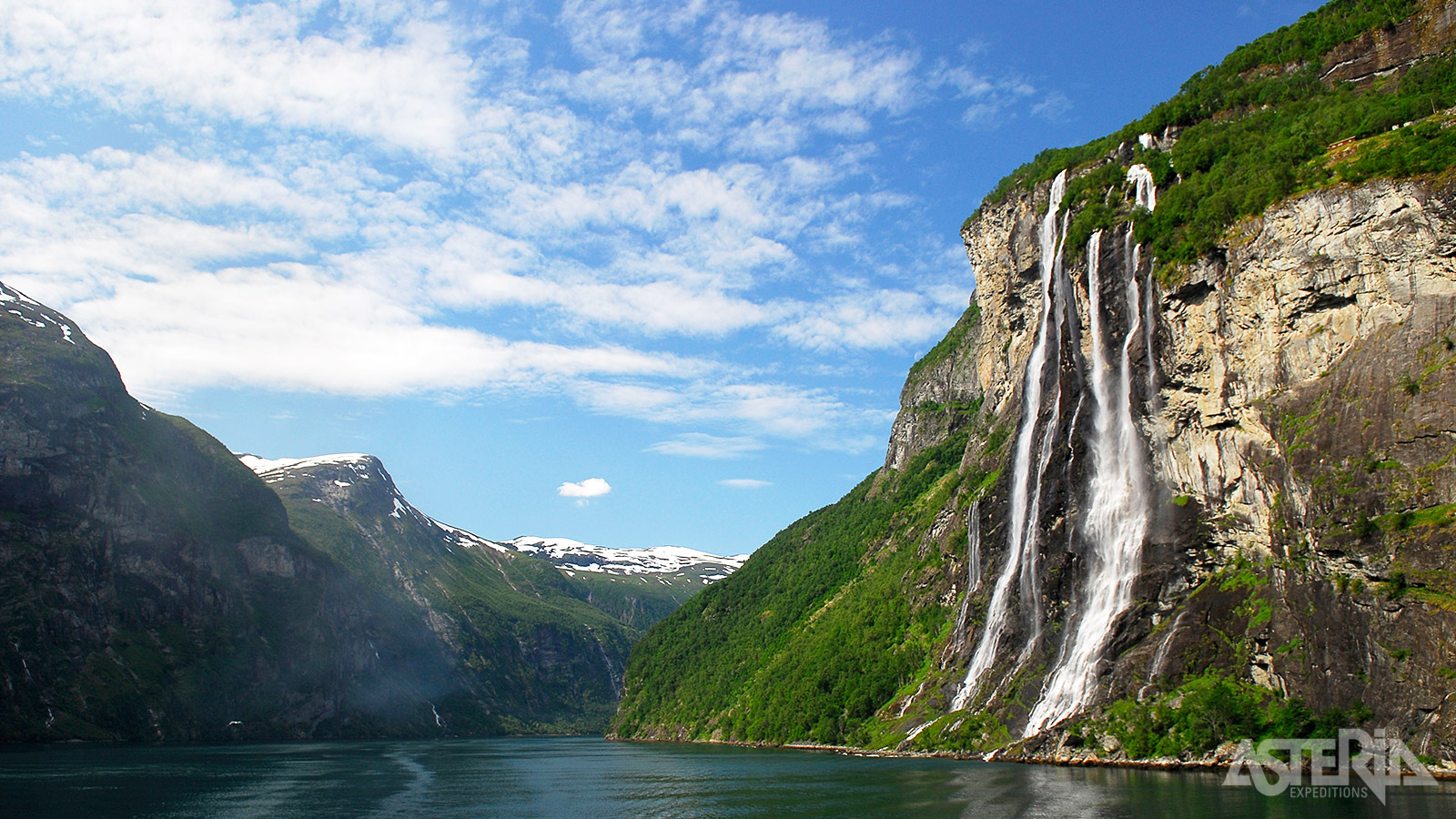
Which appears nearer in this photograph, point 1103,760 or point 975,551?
point 1103,760

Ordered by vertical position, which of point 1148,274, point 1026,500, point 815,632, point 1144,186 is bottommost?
point 815,632

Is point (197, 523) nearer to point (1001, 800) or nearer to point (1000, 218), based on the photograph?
point (1000, 218)

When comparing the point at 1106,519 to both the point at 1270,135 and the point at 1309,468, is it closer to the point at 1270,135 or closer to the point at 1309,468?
the point at 1309,468

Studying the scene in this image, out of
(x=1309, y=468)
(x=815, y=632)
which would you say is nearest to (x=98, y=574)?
(x=815, y=632)

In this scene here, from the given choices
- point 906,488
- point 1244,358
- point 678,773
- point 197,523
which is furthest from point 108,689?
point 1244,358

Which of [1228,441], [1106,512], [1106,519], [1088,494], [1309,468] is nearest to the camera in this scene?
[1309,468]

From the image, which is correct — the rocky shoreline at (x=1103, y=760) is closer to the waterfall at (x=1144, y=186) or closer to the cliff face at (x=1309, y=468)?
the cliff face at (x=1309, y=468)
